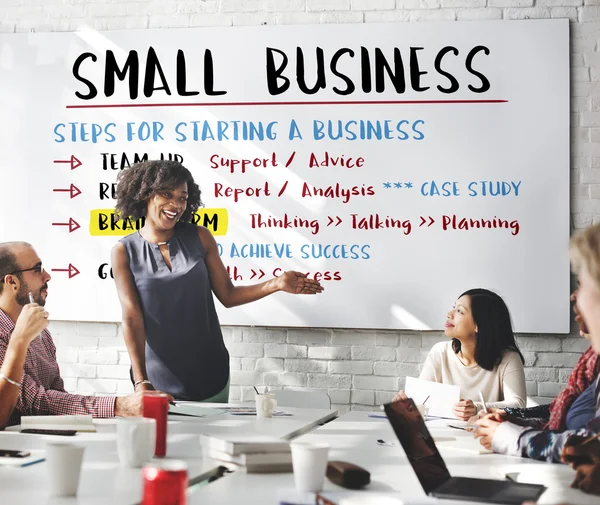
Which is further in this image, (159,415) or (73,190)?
(73,190)

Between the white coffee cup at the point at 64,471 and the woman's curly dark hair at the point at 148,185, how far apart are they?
7.90 ft

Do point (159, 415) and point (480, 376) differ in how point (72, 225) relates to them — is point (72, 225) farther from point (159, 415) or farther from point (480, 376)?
point (159, 415)

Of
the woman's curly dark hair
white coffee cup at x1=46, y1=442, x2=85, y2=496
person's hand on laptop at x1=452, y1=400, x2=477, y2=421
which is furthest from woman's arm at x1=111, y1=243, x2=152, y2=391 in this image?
white coffee cup at x1=46, y1=442, x2=85, y2=496

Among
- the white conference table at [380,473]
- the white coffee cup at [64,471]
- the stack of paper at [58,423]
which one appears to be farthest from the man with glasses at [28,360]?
the white coffee cup at [64,471]

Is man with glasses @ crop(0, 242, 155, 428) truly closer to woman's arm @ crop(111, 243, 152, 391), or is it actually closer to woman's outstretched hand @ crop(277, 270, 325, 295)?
woman's arm @ crop(111, 243, 152, 391)

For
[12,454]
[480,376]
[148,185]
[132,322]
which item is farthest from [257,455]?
[148,185]

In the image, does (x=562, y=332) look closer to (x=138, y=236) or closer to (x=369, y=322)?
(x=369, y=322)

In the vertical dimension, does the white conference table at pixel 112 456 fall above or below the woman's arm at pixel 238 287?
below

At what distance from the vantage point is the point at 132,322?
383 centimetres

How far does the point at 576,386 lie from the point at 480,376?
996 millimetres

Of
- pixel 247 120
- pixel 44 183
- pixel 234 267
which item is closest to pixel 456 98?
pixel 247 120

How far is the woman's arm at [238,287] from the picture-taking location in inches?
149

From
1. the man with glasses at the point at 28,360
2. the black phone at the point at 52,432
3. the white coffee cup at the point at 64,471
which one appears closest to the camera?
the white coffee cup at the point at 64,471

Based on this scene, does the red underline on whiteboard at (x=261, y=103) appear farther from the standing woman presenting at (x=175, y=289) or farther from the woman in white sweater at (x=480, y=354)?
the woman in white sweater at (x=480, y=354)
